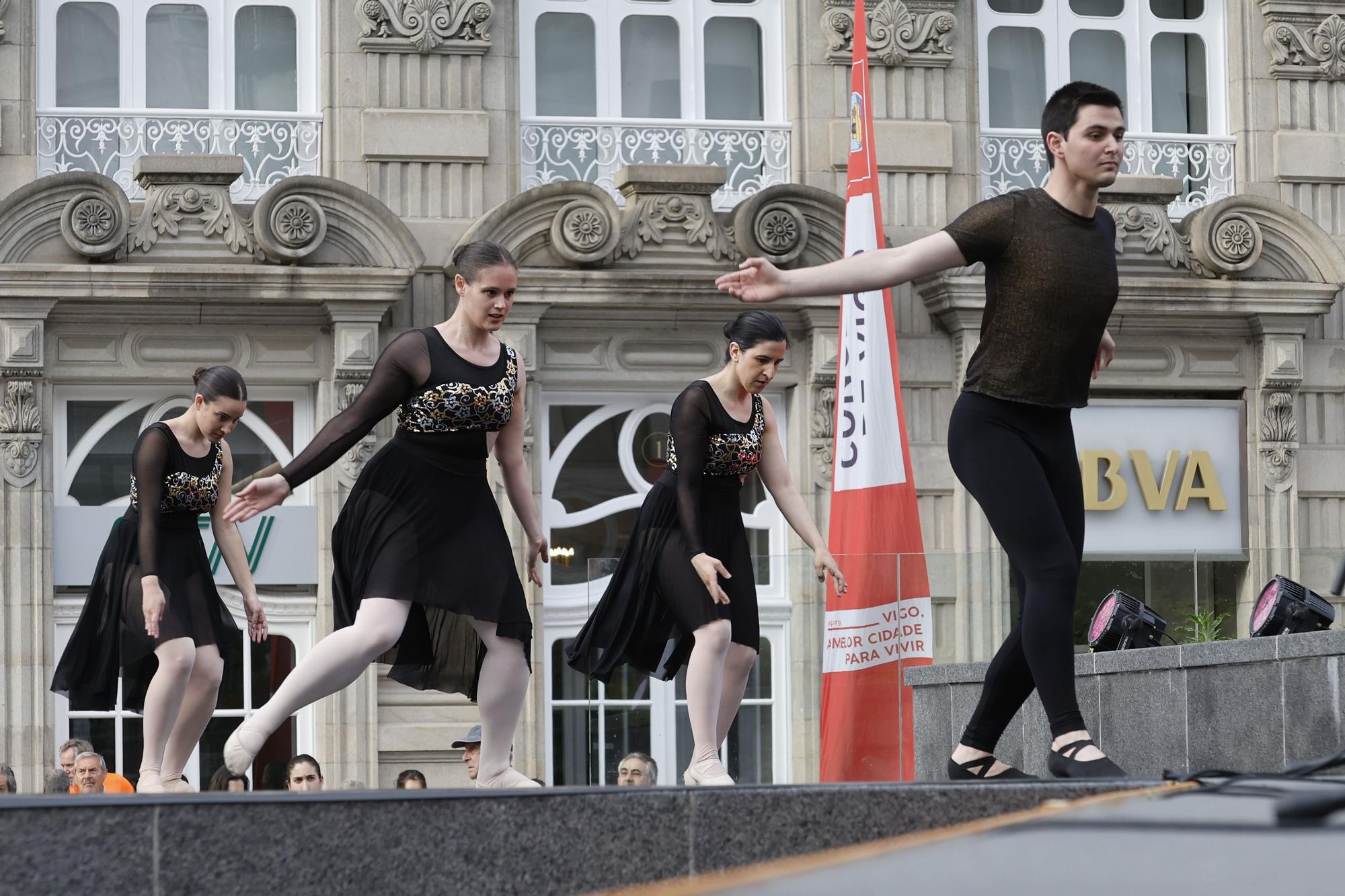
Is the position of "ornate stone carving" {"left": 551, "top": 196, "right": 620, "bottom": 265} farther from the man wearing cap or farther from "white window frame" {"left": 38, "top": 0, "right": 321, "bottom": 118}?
the man wearing cap

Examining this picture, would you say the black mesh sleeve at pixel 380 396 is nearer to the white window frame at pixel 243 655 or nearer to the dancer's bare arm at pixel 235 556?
the dancer's bare arm at pixel 235 556

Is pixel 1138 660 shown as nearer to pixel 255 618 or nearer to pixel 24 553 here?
pixel 255 618

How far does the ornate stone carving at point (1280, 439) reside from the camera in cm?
1764

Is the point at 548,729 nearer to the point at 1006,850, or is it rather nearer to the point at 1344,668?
the point at 1344,668

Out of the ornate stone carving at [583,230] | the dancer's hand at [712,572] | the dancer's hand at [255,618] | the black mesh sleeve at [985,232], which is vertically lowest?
the dancer's hand at [255,618]

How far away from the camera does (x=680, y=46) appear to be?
17641 mm

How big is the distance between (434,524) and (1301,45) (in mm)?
13374

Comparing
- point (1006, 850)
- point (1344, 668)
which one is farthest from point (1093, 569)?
point (1006, 850)

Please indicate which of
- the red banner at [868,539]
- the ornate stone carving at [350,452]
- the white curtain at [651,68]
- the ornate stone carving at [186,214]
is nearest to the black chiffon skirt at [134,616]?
the red banner at [868,539]

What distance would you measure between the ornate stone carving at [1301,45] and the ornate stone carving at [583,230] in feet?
19.7

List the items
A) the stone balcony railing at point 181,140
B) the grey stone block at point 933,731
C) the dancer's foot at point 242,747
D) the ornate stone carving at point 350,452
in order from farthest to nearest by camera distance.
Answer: the stone balcony railing at point 181,140, the ornate stone carving at point 350,452, the grey stone block at point 933,731, the dancer's foot at point 242,747

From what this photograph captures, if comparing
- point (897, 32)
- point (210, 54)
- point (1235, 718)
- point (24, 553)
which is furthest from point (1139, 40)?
point (1235, 718)

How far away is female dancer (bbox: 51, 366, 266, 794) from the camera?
8.25m

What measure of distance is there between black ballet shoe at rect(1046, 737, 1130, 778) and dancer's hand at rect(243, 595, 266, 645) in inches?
150
